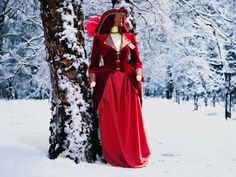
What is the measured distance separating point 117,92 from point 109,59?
0.43m

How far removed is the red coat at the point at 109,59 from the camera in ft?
14.1

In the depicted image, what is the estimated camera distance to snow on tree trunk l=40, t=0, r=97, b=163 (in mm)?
3988

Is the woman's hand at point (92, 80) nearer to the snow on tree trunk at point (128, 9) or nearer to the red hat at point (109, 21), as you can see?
the red hat at point (109, 21)

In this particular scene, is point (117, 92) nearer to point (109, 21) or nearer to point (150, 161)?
point (109, 21)

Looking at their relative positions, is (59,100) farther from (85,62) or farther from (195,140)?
(195,140)

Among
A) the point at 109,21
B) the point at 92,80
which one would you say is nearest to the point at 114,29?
the point at 109,21

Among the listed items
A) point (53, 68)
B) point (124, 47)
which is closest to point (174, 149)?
point (124, 47)

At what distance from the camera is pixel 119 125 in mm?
4230

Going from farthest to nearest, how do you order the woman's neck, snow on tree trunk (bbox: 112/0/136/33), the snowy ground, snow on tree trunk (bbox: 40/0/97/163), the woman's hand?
snow on tree trunk (bbox: 112/0/136/33)
the woman's neck
the woman's hand
snow on tree trunk (bbox: 40/0/97/163)
the snowy ground

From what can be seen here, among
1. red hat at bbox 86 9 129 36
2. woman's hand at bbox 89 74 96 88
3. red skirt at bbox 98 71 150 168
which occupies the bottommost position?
red skirt at bbox 98 71 150 168

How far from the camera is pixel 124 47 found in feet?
14.5

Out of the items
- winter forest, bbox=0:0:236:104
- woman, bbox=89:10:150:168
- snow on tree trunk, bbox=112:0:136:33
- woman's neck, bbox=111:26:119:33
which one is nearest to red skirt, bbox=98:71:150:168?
woman, bbox=89:10:150:168

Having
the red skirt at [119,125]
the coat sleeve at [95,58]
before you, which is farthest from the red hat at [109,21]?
the red skirt at [119,125]

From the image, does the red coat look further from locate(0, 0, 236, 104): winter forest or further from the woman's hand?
locate(0, 0, 236, 104): winter forest
